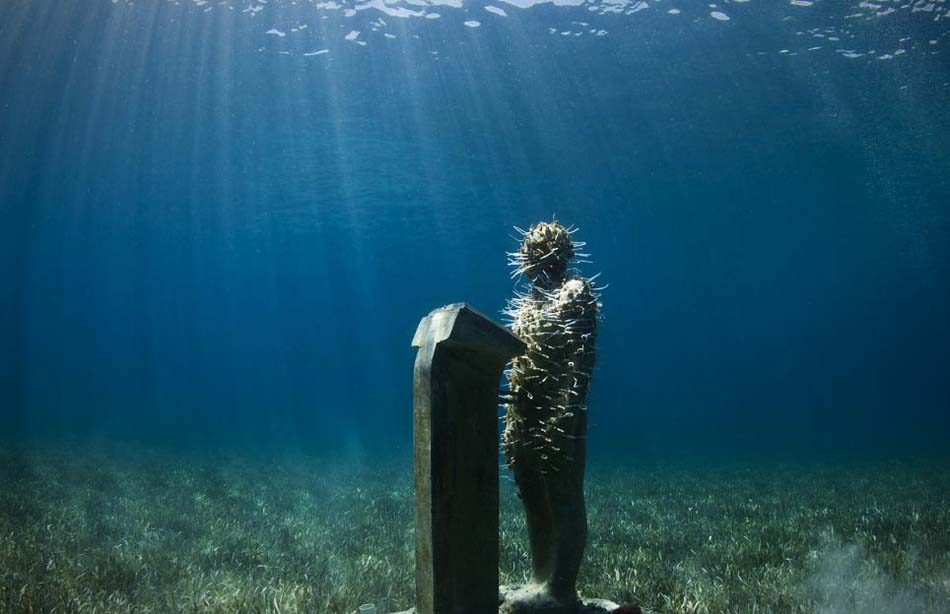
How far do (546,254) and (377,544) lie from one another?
5.85 m

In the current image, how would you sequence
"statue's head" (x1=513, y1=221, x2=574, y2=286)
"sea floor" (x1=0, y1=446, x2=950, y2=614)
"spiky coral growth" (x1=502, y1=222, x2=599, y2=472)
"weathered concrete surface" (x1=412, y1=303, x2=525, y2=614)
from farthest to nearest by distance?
"sea floor" (x1=0, y1=446, x2=950, y2=614) → "statue's head" (x1=513, y1=221, x2=574, y2=286) → "spiky coral growth" (x1=502, y1=222, x2=599, y2=472) → "weathered concrete surface" (x1=412, y1=303, x2=525, y2=614)

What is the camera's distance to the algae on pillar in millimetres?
3205

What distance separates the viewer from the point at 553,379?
10.5 feet

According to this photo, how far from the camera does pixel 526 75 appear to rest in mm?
28625

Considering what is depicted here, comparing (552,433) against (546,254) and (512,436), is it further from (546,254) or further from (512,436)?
(546,254)

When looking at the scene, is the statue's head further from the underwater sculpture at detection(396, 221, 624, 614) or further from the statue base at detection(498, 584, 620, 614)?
the statue base at detection(498, 584, 620, 614)

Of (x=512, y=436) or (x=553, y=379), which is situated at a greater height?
(x=553, y=379)

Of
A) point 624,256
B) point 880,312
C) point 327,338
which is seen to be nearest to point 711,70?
point 624,256

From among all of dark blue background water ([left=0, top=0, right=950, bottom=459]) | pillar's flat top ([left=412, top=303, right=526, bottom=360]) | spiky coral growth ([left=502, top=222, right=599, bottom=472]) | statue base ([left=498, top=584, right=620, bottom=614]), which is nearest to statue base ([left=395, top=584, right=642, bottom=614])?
statue base ([left=498, top=584, right=620, bottom=614])

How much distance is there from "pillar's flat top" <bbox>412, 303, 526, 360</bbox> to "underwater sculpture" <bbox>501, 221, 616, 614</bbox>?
0.45 m

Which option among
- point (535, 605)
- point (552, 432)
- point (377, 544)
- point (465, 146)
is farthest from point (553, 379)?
point (465, 146)

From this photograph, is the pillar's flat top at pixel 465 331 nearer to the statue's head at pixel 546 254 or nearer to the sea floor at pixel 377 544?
the statue's head at pixel 546 254

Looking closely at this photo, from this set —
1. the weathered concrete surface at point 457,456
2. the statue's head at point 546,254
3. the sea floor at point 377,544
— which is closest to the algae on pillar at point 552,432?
the statue's head at point 546,254

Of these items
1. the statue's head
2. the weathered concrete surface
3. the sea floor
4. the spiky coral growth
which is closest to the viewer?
the weathered concrete surface
